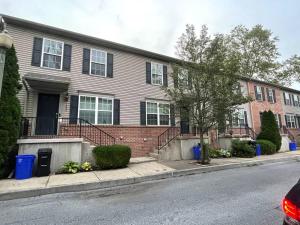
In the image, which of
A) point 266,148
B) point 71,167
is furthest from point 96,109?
point 266,148

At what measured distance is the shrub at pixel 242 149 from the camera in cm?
1205

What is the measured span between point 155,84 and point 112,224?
34.7ft

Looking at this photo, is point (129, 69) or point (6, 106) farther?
point (129, 69)

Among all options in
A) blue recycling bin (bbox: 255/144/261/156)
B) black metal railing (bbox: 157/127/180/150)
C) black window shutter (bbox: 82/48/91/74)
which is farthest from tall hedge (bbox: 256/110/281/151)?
black window shutter (bbox: 82/48/91/74)

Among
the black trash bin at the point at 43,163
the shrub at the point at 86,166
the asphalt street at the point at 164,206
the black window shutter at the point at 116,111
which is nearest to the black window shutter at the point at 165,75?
the black window shutter at the point at 116,111

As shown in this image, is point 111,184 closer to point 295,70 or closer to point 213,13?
point 213,13

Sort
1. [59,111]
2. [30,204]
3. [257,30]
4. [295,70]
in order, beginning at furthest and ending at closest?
[295,70], [257,30], [59,111], [30,204]

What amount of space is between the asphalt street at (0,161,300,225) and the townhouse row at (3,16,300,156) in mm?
4386

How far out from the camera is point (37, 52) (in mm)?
9719

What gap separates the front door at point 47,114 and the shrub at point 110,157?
327cm

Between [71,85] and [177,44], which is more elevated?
[177,44]

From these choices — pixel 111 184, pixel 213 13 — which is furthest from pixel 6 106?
pixel 213 13

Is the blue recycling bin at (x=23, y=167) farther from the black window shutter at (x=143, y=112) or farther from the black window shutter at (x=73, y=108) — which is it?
the black window shutter at (x=143, y=112)

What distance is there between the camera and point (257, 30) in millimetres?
21766
